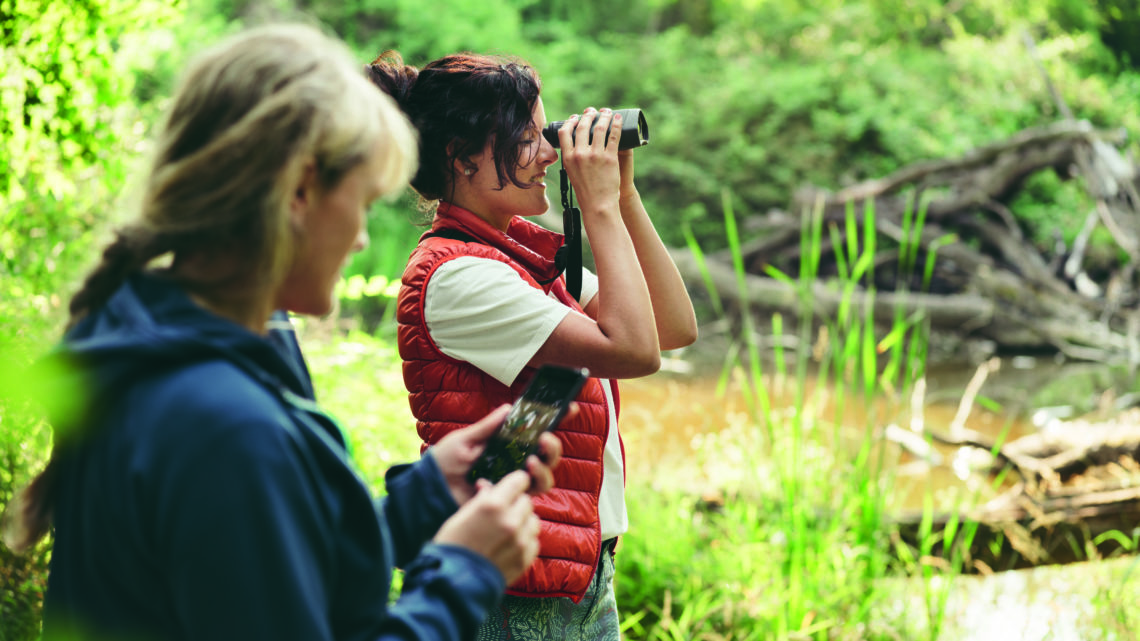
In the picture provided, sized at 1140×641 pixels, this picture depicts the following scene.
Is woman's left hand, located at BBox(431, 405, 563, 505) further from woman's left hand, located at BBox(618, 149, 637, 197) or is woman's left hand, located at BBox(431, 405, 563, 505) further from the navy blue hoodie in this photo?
woman's left hand, located at BBox(618, 149, 637, 197)

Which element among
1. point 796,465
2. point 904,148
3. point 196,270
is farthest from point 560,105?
point 196,270

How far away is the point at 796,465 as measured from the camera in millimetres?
2717

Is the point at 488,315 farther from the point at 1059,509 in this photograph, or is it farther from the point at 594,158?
the point at 1059,509

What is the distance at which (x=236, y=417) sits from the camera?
688 mm

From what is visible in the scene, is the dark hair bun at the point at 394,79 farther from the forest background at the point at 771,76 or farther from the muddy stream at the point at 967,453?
the forest background at the point at 771,76

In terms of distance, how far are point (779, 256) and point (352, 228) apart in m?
7.15

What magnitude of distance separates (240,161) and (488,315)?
63 cm

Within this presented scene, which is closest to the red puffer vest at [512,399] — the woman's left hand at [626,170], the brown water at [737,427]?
the woman's left hand at [626,170]

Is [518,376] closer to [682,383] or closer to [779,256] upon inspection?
[682,383]

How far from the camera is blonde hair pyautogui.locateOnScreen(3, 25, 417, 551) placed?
75 cm

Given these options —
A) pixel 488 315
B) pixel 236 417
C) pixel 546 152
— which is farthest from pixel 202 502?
pixel 546 152

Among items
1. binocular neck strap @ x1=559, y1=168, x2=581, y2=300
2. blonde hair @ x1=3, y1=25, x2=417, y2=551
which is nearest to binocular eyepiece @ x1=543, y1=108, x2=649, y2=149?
binocular neck strap @ x1=559, y1=168, x2=581, y2=300

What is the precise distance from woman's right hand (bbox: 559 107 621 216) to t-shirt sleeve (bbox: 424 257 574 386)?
19 cm

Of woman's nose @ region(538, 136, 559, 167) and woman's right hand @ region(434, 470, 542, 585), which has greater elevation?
woman's nose @ region(538, 136, 559, 167)
